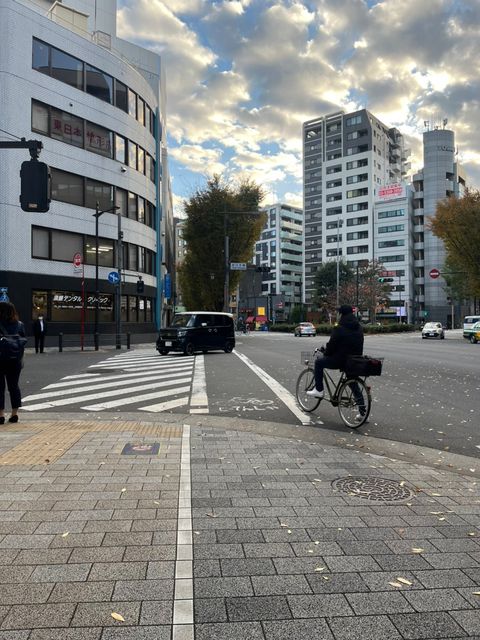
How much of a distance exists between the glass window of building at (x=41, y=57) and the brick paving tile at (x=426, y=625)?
32.8m

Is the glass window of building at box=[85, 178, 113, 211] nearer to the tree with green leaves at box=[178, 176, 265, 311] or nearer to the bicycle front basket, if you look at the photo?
the tree with green leaves at box=[178, 176, 265, 311]

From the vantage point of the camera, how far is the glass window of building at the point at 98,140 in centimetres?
3222

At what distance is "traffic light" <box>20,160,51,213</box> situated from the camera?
8445 mm

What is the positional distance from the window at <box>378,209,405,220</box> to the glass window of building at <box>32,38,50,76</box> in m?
82.5

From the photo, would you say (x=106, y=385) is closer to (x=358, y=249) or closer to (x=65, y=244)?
(x=65, y=244)

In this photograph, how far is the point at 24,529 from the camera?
12.3ft

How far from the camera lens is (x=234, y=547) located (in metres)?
3.48

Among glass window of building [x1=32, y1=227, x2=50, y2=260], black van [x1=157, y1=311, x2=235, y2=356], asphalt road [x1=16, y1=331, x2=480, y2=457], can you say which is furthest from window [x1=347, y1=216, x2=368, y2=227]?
asphalt road [x1=16, y1=331, x2=480, y2=457]

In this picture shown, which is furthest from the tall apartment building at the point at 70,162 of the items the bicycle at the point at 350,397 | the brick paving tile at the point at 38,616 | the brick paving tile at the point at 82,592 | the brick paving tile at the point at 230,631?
the brick paving tile at the point at 230,631

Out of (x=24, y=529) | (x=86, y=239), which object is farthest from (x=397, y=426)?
(x=86, y=239)

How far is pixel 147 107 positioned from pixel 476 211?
92.4ft

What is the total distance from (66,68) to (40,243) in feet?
36.2

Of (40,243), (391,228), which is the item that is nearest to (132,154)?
(40,243)

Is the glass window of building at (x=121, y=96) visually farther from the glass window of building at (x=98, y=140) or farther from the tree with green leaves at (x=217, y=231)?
the tree with green leaves at (x=217, y=231)
